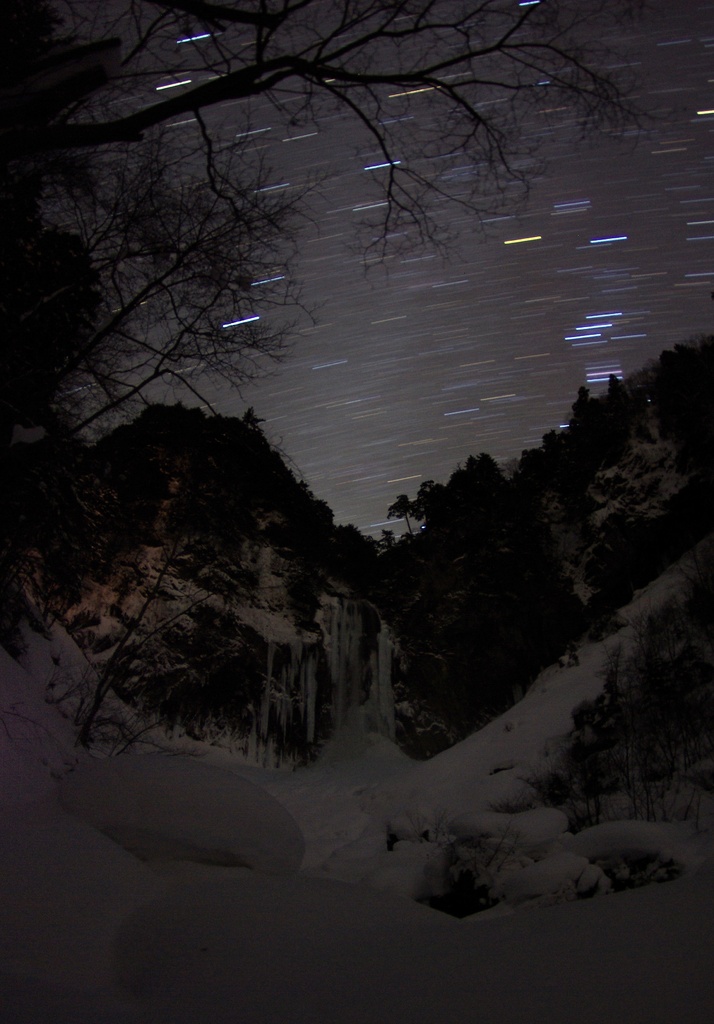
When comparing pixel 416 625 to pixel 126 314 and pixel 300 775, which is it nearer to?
pixel 300 775

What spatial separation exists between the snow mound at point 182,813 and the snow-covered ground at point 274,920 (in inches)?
0.4

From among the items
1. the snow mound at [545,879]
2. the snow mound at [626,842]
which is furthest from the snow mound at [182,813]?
A: the snow mound at [626,842]

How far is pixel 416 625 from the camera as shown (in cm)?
2158

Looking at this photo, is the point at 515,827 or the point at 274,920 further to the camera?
the point at 515,827

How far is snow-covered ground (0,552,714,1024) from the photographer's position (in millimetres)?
1300

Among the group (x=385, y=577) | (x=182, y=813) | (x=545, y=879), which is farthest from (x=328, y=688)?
(x=182, y=813)

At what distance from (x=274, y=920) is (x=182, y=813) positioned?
1221mm

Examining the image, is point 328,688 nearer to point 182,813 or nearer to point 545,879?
point 545,879

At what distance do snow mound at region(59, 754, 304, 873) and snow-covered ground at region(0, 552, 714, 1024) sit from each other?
10 mm

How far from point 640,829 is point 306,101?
455 cm

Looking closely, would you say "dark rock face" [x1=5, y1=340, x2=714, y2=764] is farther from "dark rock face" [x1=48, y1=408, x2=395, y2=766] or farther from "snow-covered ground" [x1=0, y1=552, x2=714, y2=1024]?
"snow-covered ground" [x1=0, y1=552, x2=714, y2=1024]

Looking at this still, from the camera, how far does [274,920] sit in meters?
2.05

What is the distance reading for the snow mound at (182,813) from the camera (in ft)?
9.66

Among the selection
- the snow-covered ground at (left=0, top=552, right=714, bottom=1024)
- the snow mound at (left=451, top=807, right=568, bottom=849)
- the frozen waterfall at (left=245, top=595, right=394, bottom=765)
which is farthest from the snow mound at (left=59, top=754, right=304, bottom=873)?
the frozen waterfall at (left=245, top=595, right=394, bottom=765)
